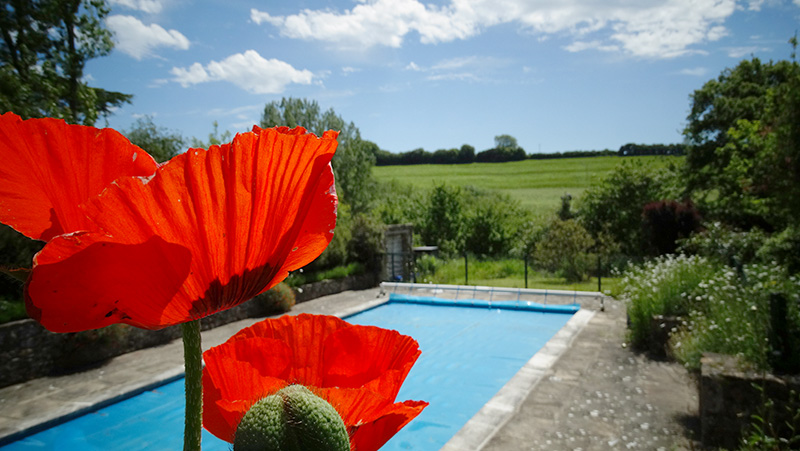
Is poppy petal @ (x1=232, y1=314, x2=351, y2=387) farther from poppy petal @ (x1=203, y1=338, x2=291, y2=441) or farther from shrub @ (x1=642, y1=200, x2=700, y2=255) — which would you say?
shrub @ (x1=642, y1=200, x2=700, y2=255)

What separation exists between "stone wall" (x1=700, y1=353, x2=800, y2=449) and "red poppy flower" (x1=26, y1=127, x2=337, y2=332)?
5214 mm

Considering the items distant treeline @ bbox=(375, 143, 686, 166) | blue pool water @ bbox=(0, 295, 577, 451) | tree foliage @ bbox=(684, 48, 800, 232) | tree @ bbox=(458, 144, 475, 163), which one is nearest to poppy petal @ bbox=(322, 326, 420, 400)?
blue pool water @ bbox=(0, 295, 577, 451)

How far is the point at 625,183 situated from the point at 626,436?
1903cm

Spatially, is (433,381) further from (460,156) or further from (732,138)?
(460,156)

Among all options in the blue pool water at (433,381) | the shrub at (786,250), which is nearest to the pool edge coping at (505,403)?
the blue pool water at (433,381)

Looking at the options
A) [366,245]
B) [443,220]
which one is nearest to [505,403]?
[366,245]

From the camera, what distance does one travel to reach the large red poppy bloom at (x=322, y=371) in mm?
402

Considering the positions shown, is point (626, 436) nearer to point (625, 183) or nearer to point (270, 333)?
point (270, 333)

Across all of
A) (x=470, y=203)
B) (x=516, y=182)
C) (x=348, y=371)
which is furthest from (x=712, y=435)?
(x=516, y=182)

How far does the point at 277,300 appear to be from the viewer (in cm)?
1190

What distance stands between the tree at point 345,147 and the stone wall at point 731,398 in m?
27.0

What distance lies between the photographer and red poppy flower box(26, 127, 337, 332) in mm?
311

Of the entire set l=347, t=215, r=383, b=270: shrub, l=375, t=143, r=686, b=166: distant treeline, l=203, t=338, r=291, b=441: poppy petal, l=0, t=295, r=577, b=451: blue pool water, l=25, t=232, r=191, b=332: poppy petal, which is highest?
l=375, t=143, r=686, b=166: distant treeline

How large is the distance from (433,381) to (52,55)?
42.0ft
